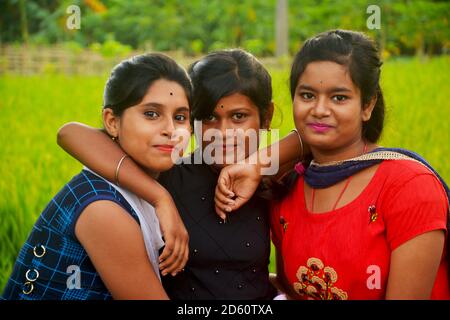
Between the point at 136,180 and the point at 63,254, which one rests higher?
the point at 136,180

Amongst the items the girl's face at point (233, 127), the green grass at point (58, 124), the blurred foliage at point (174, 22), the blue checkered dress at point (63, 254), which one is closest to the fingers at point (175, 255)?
the blue checkered dress at point (63, 254)

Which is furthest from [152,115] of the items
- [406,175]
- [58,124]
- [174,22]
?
[174,22]

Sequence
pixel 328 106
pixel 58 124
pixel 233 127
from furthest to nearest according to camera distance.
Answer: pixel 58 124
pixel 233 127
pixel 328 106

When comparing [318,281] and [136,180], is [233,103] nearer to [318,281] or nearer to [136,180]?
[136,180]

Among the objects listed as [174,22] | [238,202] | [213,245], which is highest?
[174,22]

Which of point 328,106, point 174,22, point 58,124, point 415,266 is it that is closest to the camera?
point 415,266

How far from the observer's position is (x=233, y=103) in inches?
59.6

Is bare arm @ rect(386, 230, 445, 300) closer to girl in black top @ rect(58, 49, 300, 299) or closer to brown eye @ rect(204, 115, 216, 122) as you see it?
girl in black top @ rect(58, 49, 300, 299)

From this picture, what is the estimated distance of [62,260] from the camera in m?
1.37

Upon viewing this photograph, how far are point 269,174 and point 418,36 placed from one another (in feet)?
19.3

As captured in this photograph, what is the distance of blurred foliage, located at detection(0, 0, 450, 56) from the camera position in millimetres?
8438

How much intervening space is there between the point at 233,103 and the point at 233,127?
59mm

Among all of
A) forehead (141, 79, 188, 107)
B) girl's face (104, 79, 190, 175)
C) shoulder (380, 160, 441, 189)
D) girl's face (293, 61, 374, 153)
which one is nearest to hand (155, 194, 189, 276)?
girl's face (104, 79, 190, 175)

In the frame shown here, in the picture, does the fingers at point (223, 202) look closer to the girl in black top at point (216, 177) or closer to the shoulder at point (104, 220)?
the girl in black top at point (216, 177)
